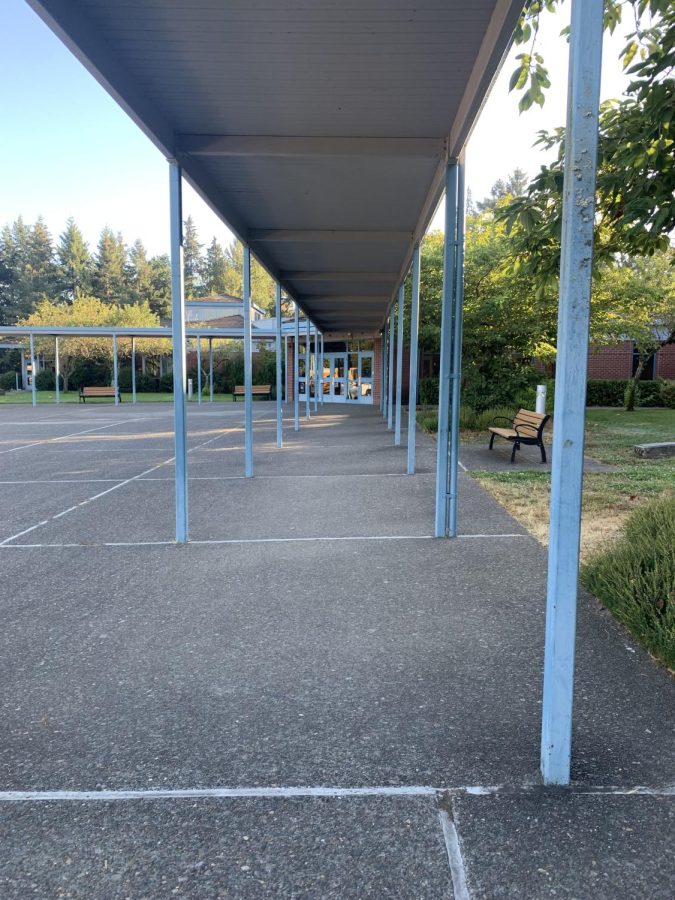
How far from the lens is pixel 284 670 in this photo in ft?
12.0

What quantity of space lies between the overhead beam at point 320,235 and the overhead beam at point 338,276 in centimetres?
326

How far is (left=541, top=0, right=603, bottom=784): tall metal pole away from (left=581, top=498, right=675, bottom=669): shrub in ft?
4.69

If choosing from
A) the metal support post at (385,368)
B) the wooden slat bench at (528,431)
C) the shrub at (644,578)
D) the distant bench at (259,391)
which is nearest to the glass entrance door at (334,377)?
the distant bench at (259,391)

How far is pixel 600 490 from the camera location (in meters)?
8.70

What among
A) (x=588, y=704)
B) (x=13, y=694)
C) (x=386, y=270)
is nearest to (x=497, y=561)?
(x=588, y=704)

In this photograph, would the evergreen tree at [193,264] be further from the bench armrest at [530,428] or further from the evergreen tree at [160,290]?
the bench armrest at [530,428]

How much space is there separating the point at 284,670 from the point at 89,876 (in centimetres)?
159

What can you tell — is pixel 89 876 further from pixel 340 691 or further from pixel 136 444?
pixel 136 444

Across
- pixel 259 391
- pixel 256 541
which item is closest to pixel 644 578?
pixel 256 541

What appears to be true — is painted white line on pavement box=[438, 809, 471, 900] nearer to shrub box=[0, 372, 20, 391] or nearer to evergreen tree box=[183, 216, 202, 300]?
shrub box=[0, 372, 20, 391]

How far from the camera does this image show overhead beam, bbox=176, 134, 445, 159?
5992 mm

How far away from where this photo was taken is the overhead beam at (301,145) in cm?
599

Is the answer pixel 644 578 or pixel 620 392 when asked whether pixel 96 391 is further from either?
pixel 644 578

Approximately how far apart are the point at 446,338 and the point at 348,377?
2741 centimetres
